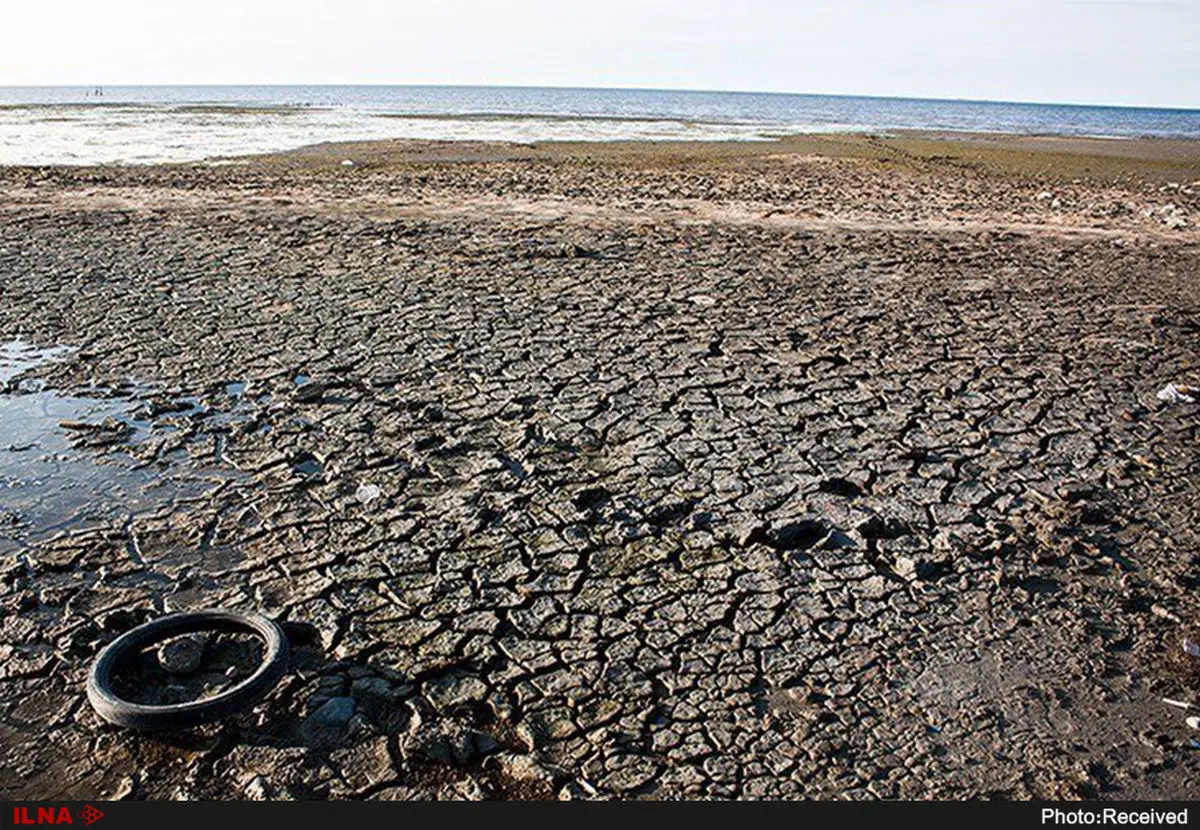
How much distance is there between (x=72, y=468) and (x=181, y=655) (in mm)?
2151

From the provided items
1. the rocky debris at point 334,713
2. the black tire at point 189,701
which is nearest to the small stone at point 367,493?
the black tire at point 189,701

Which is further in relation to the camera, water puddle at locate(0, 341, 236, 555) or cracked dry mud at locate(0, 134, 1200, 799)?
water puddle at locate(0, 341, 236, 555)

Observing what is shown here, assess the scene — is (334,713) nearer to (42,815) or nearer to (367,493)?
(42,815)

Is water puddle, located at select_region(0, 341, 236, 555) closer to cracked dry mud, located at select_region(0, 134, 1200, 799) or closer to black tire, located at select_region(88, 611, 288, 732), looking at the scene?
cracked dry mud, located at select_region(0, 134, 1200, 799)

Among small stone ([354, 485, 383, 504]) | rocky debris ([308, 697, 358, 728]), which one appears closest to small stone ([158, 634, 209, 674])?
rocky debris ([308, 697, 358, 728])

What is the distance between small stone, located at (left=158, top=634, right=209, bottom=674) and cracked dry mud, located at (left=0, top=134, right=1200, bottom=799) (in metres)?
0.28

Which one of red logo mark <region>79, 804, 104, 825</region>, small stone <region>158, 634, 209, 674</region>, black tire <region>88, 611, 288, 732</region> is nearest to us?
red logo mark <region>79, 804, 104, 825</region>

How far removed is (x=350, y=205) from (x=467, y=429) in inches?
368

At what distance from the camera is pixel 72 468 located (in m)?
4.91

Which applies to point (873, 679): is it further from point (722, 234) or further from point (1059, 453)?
point (722, 234)

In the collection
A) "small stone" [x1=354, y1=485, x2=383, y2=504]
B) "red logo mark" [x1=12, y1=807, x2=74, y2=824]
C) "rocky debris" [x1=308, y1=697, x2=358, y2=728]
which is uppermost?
"small stone" [x1=354, y1=485, x2=383, y2=504]

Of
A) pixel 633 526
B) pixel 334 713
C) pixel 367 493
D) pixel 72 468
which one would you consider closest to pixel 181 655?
pixel 334 713

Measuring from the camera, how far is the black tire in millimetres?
2930

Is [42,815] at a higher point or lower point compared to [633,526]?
lower
